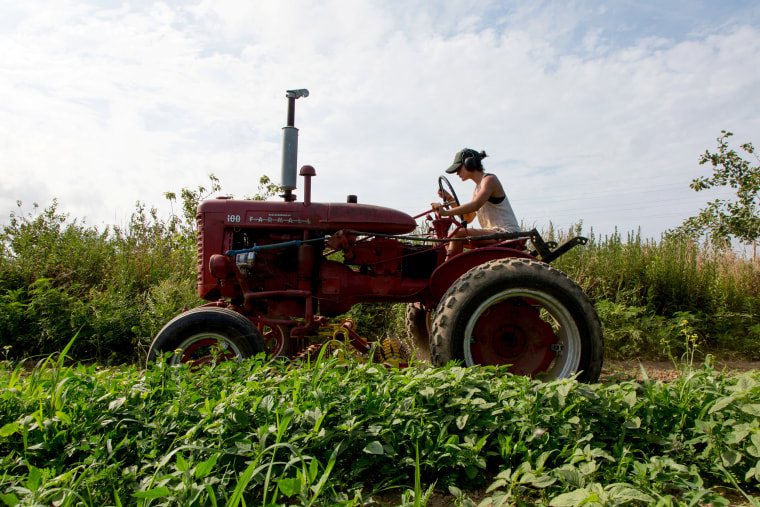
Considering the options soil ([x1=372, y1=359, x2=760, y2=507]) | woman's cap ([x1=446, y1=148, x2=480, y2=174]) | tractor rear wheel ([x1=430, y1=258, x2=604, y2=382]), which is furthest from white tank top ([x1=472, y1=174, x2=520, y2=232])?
soil ([x1=372, y1=359, x2=760, y2=507])

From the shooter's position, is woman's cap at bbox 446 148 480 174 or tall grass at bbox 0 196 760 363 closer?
woman's cap at bbox 446 148 480 174

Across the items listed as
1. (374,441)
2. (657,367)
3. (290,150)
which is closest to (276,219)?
(290,150)

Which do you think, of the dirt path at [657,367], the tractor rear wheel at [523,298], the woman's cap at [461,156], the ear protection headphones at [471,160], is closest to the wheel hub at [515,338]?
the tractor rear wheel at [523,298]

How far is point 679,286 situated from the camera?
6.42 meters

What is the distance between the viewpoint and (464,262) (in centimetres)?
378

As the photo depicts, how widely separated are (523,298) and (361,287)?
54.4 inches

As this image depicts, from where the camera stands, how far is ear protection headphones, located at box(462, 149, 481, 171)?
13.9 ft

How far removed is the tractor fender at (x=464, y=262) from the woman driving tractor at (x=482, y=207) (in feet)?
0.99

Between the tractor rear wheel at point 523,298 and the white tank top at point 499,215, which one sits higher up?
the white tank top at point 499,215

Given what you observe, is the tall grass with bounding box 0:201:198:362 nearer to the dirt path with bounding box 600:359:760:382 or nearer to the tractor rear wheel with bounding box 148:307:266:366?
the tractor rear wheel with bounding box 148:307:266:366

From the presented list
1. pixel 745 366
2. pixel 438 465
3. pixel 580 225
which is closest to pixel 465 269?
pixel 438 465

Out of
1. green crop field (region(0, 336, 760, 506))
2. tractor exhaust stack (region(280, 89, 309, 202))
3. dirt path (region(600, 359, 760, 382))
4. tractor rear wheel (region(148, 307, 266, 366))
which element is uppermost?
tractor exhaust stack (region(280, 89, 309, 202))

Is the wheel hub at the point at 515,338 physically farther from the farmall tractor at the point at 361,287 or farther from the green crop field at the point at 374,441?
the green crop field at the point at 374,441

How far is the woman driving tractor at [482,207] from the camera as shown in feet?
13.0
